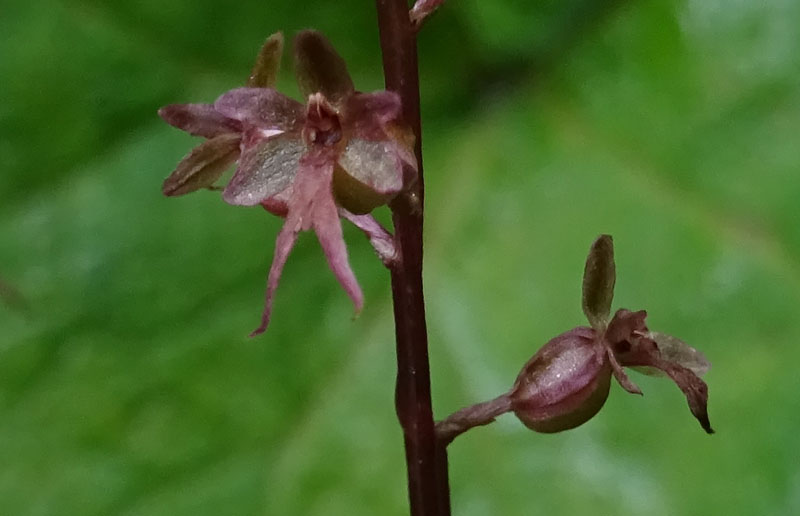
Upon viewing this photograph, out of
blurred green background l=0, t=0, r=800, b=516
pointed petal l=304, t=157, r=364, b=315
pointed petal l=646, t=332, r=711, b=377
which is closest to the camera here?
pointed petal l=304, t=157, r=364, b=315

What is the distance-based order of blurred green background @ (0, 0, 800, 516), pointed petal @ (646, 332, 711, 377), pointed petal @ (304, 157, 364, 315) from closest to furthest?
pointed petal @ (304, 157, 364, 315) < pointed petal @ (646, 332, 711, 377) < blurred green background @ (0, 0, 800, 516)

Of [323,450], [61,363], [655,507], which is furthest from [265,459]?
[655,507]

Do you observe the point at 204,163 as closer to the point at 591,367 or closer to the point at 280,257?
the point at 280,257

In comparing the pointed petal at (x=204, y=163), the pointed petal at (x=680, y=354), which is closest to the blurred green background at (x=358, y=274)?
the pointed petal at (x=680, y=354)

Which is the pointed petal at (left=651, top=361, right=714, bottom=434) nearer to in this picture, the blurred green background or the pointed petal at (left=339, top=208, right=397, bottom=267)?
the pointed petal at (left=339, top=208, right=397, bottom=267)

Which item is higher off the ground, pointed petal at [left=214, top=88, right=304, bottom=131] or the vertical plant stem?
pointed petal at [left=214, top=88, right=304, bottom=131]

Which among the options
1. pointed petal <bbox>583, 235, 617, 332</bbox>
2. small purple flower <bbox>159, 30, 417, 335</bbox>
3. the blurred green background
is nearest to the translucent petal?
small purple flower <bbox>159, 30, 417, 335</bbox>

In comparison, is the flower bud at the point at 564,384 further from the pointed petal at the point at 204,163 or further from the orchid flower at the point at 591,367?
the pointed petal at the point at 204,163
